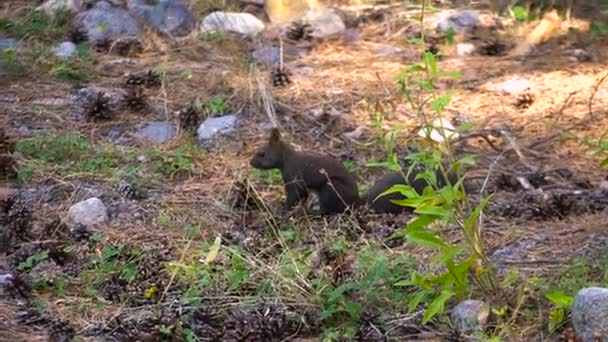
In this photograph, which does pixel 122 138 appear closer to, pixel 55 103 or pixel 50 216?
pixel 55 103

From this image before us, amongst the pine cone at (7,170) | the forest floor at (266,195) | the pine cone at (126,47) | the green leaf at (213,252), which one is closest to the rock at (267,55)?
the forest floor at (266,195)

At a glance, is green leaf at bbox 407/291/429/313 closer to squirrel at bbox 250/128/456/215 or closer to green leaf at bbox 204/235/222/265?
green leaf at bbox 204/235/222/265

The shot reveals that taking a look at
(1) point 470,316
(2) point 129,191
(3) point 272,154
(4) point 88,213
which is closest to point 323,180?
(3) point 272,154

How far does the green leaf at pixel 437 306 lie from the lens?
466cm

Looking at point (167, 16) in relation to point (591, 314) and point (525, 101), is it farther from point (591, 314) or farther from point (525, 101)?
point (591, 314)

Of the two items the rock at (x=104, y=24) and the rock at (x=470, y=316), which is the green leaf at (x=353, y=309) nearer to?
the rock at (x=470, y=316)

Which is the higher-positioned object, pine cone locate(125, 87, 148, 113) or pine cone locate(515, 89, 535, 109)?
pine cone locate(125, 87, 148, 113)

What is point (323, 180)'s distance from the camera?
22.5ft

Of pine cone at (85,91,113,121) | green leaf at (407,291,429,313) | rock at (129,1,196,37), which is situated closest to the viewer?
green leaf at (407,291,429,313)

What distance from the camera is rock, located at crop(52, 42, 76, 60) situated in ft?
31.3

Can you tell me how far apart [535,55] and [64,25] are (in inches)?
156

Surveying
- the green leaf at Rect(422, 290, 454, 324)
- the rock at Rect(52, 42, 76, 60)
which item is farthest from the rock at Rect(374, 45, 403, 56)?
the green leaf at Rect(422, 290, 454, 324)

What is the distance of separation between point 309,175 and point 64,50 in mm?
3483

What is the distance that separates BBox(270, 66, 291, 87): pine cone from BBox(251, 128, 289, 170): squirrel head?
1.66 m
